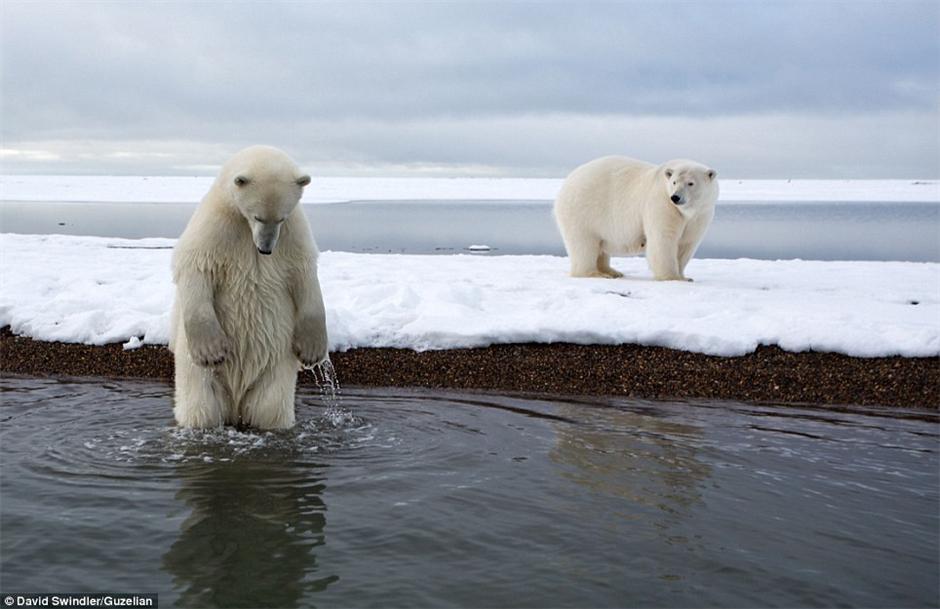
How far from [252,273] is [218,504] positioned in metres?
1.32

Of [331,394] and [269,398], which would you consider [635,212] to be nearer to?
[331,394]

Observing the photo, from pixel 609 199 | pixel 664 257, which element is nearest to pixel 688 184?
pixel 664 257

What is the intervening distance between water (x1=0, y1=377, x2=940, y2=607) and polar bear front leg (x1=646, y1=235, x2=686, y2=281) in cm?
450

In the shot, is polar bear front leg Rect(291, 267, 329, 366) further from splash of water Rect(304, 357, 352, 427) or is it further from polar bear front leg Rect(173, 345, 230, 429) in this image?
polar bear front leg Rect(173, 345, 230, 429)

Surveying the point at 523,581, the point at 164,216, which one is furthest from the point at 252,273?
the point at 164,216

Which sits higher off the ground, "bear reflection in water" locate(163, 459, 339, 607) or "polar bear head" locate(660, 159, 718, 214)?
"polar bear head" locate(660, 159, 718, 214)

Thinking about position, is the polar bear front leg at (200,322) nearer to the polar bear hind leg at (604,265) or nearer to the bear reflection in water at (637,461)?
the bear reflection in water at (637,461)

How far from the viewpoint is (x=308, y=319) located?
482 centimetres

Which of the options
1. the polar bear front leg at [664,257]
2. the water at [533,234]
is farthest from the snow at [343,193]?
the polar bear front leg at [664,257]

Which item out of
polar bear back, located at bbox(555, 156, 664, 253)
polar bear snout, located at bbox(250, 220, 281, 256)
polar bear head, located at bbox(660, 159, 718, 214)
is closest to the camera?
polar bear snout, located at bbox(250, 220, 281, 256)

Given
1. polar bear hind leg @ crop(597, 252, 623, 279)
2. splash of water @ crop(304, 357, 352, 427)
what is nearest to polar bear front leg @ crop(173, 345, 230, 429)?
splash of water @ crop(304, 357, 352, 427)

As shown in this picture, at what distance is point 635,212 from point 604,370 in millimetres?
3906

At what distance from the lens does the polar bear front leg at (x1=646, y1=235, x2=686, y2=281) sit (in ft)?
33.6

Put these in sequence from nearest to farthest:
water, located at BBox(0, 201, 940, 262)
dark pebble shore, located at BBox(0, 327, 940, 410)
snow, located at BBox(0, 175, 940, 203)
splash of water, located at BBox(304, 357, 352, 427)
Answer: splash of water, located at BBox(304, 357, 352, 427), dark pebble shore, located at BBox(0, 327, 940, 410), water, located at BBox(0, 201, 940, 262), snow, located at BBox(0, 175, 940, 203)
